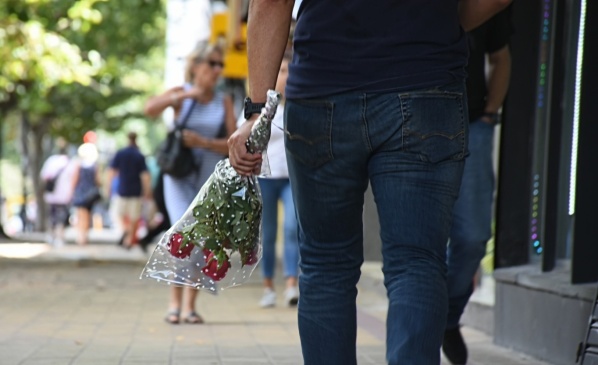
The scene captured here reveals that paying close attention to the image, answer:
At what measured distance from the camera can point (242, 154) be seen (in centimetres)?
364

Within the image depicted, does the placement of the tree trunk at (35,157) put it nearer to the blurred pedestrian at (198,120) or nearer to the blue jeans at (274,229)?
the blue jeans at (274,229)

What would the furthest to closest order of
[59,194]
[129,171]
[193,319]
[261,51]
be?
[59,194]
[129,171]
[193,319]
[261,51]

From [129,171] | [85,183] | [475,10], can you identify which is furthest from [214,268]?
[85,183]

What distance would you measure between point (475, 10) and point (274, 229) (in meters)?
6.03

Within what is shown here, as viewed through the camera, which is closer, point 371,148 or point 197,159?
point 371,148

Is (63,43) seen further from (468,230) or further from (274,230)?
(468,230)

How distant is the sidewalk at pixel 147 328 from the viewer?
21.0 ft

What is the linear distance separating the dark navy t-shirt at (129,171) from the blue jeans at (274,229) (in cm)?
1199

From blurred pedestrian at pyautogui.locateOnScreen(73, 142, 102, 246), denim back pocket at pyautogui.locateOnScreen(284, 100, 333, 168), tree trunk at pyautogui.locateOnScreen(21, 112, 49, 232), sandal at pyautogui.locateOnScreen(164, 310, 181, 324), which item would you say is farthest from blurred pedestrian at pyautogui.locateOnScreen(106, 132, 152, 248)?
denim back pocket at pyautogui.locateOnScreen(284, 100, 333, 168)

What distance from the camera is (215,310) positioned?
9414 millimetres

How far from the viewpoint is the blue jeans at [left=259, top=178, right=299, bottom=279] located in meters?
9.57

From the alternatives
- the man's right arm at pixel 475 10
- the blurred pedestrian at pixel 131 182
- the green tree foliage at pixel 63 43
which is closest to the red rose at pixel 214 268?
the man's right arm at pixel 475 10

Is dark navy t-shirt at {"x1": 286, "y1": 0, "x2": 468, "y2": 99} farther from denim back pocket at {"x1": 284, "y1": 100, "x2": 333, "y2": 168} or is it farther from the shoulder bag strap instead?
the shoulder bag strap

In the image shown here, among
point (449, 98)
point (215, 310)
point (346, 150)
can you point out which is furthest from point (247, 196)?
point (215, 310)
